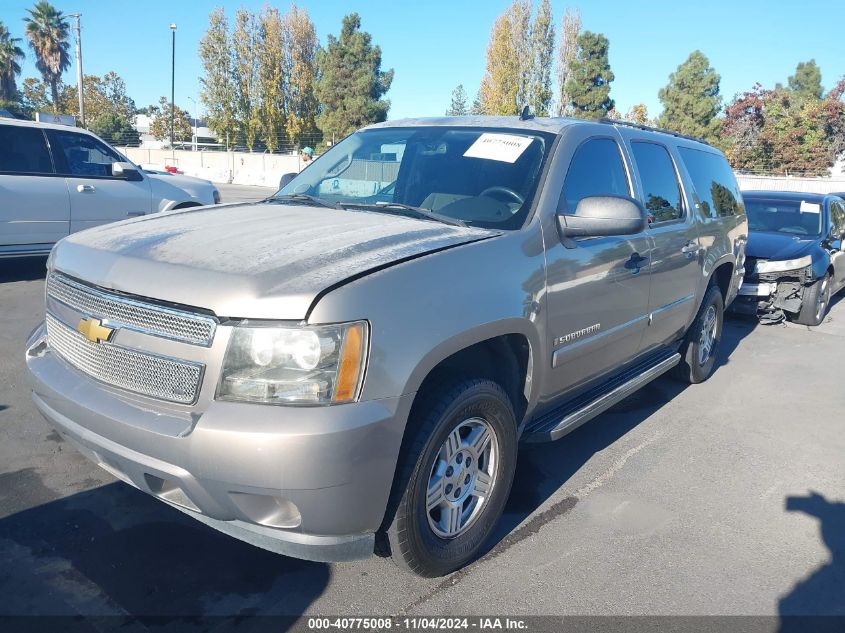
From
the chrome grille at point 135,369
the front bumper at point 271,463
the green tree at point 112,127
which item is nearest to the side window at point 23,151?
the chrome grille at point 135,369

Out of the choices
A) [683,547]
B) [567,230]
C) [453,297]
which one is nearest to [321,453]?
[453,297]

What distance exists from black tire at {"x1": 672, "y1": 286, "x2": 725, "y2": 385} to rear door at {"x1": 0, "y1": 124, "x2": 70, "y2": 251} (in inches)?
283

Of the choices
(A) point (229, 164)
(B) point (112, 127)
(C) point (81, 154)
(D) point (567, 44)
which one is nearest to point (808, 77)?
(D) point (567, 44)

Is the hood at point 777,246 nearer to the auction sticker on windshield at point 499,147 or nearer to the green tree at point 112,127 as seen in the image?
the auction sticker on windshield at point 499,147

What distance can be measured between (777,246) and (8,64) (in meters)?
63.4

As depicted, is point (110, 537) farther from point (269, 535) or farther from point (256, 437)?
point (256, 437)

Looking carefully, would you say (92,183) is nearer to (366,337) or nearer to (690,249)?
(690,249)

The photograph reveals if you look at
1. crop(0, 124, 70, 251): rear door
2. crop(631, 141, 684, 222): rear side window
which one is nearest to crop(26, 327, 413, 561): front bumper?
crop(631, 141, 684, 222): rear side window

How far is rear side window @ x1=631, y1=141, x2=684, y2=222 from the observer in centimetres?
434

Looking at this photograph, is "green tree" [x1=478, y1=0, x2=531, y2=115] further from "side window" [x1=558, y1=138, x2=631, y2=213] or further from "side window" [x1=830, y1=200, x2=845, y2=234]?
"side window" [x1=558, y1=138, x2=631, y2=213]

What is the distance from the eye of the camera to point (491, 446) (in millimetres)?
3025

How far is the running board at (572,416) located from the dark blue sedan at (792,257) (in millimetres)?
4593

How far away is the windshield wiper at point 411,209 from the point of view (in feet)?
10.6

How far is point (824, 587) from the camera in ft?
9.78
